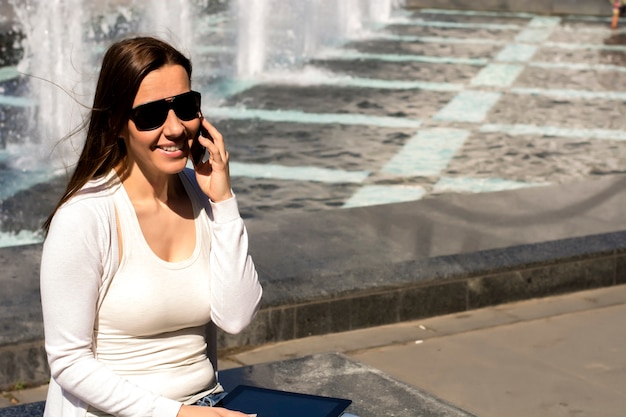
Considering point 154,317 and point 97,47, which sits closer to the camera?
point 154,317

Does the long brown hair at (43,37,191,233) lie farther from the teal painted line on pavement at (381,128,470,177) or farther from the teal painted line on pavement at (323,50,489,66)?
the teal painted line on pavement at (323,50,489,66)

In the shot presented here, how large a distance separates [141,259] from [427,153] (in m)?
6.25

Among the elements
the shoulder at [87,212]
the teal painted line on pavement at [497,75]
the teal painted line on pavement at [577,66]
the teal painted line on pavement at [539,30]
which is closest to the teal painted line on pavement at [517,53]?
the teal painted line on pavement at [577,66]

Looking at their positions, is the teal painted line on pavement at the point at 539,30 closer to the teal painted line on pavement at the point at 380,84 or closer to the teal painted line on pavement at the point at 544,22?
the teal painted line on pavement at the point at 544,22

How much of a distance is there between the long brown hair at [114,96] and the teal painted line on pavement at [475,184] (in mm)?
5169

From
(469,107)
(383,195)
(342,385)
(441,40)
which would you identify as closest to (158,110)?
(342,385)

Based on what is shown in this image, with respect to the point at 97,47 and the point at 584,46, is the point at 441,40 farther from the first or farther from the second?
the point at 97,47

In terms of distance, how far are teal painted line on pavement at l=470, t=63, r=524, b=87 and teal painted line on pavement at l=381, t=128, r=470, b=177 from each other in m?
2.27

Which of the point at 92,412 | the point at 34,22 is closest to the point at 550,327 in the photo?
the point at 92,412

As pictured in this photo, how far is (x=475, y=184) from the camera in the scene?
8062 millimetres

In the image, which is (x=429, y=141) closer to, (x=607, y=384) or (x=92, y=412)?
(x=607, y=384)

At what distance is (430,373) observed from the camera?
485cm

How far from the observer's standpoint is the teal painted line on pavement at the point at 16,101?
33.6 ft

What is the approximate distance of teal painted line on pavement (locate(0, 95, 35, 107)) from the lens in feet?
33.6
